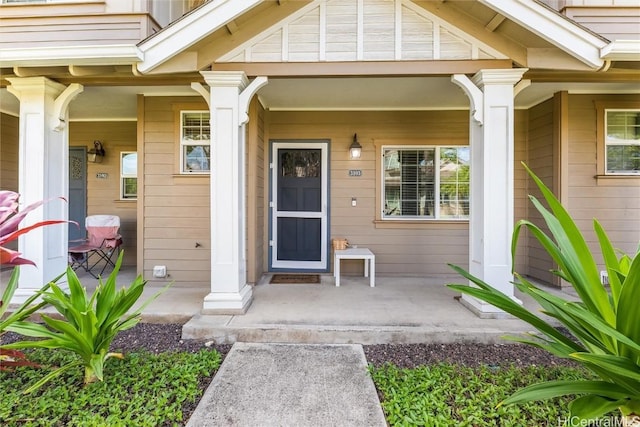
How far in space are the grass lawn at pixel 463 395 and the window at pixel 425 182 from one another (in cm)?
281

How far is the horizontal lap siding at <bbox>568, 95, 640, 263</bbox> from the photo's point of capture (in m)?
4.13

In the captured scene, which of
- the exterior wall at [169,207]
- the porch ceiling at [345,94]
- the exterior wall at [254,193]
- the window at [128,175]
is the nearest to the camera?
the porch ceiling at [345,94]

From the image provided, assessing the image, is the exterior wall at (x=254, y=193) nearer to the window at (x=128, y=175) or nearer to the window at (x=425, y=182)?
the window at (x=425, y=182)

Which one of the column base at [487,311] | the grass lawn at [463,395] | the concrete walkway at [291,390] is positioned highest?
the column base at [487,311]

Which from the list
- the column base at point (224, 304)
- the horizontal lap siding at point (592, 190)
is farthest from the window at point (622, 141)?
the column base at point (224, 304)

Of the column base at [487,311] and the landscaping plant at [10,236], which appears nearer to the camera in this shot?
the landscaping plant at [10,236]

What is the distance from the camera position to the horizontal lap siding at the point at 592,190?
4.13m

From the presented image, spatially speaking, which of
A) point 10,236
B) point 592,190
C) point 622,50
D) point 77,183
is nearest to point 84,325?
point 10,236

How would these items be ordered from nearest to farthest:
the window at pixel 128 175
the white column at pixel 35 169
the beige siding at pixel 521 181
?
the white column at pixel 35 169 < the beige siding at pixel 521 181 < the window at pixel 128 175

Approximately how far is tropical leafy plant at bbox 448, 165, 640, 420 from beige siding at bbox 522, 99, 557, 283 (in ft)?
10.4

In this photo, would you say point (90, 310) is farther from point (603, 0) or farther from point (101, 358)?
point (603, 0)

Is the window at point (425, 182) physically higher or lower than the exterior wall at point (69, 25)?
lower

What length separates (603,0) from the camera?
3.39 metres

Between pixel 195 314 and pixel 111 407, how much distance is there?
1.35 metres
